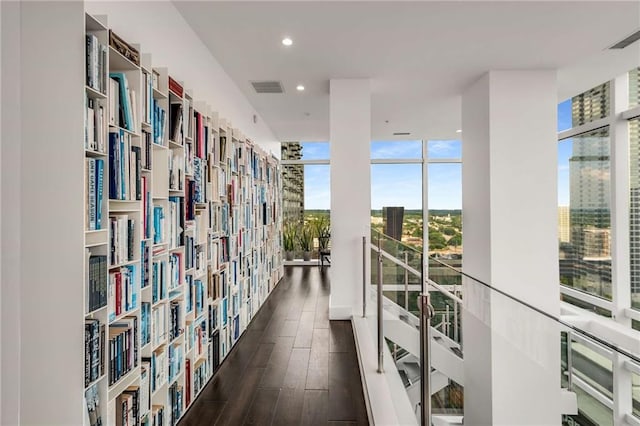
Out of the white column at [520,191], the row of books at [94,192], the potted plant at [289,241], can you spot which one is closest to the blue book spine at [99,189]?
the row of books at [94,192]

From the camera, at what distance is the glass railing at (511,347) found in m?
1.06

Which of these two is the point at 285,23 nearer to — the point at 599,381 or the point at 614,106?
the point at 599,381

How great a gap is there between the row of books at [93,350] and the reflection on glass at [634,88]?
5971 millimetres

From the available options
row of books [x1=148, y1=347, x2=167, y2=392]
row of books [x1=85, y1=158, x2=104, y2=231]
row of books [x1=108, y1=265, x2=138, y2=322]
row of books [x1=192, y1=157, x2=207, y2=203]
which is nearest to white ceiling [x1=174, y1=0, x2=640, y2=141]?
row of books [x1=192, y1=157, x2=207, y2=203]

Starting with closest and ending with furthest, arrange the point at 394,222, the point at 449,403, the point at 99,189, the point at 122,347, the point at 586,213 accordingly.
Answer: the point at 99,189
the point at 122,347
the point at 449,403
the point at 586,213
the point at 394,222

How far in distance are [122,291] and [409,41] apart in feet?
10.0

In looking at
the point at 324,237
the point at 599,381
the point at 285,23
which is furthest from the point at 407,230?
the point at 599,381

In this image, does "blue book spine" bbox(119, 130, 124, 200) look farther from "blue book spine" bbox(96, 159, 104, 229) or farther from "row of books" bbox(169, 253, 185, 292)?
"row of books" bbox(169, 253, 185, 292)

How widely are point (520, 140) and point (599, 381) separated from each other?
132 inches

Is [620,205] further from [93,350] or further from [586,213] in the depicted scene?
[93,350]

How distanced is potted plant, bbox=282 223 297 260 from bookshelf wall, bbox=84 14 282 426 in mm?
4694

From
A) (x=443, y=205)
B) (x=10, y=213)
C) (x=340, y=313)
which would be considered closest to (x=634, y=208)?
(x=443, y=205)

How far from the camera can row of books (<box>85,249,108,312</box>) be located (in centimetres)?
140

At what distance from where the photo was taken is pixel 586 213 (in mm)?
5117
